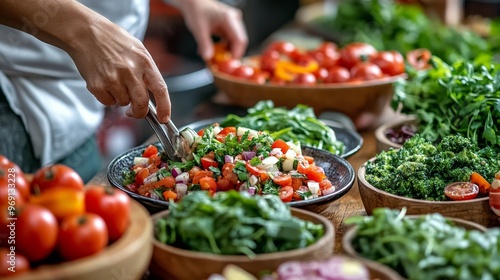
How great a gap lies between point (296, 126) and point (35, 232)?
5.24 feet

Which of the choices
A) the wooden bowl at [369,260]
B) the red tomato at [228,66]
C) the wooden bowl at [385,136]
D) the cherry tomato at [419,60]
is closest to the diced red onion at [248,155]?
the wooden bowl at [369,260]

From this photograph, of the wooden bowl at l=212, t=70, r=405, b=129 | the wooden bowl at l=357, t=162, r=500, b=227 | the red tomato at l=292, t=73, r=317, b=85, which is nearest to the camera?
the wooden bowl at l=357, t=162, r=500, b=227

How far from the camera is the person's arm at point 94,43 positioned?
2.18m

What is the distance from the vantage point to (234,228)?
1.75 metres

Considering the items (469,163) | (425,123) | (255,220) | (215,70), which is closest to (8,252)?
(255,220)

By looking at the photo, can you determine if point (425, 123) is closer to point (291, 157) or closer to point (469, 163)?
point (469, 163)

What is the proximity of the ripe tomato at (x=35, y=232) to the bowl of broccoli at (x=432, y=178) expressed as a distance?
1.08 m

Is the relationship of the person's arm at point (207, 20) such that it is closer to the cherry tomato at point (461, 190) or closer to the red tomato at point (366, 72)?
the red tomato at point (366, 72)

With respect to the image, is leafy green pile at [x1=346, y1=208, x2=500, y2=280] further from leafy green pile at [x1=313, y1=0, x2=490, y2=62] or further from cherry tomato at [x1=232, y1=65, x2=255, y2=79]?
leafy green pile at [x1=313, y1=0, x2=490, y2=62]

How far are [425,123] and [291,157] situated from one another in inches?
32.5

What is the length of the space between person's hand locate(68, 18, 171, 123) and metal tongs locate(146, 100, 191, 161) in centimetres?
15

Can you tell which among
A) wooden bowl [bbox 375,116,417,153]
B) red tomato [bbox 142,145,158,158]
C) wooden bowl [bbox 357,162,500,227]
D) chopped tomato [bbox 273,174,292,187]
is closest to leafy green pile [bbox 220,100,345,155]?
wooden bowl [bbox 375,116,417,153]

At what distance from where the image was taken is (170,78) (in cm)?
567

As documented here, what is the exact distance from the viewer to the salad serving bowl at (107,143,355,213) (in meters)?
2.21
